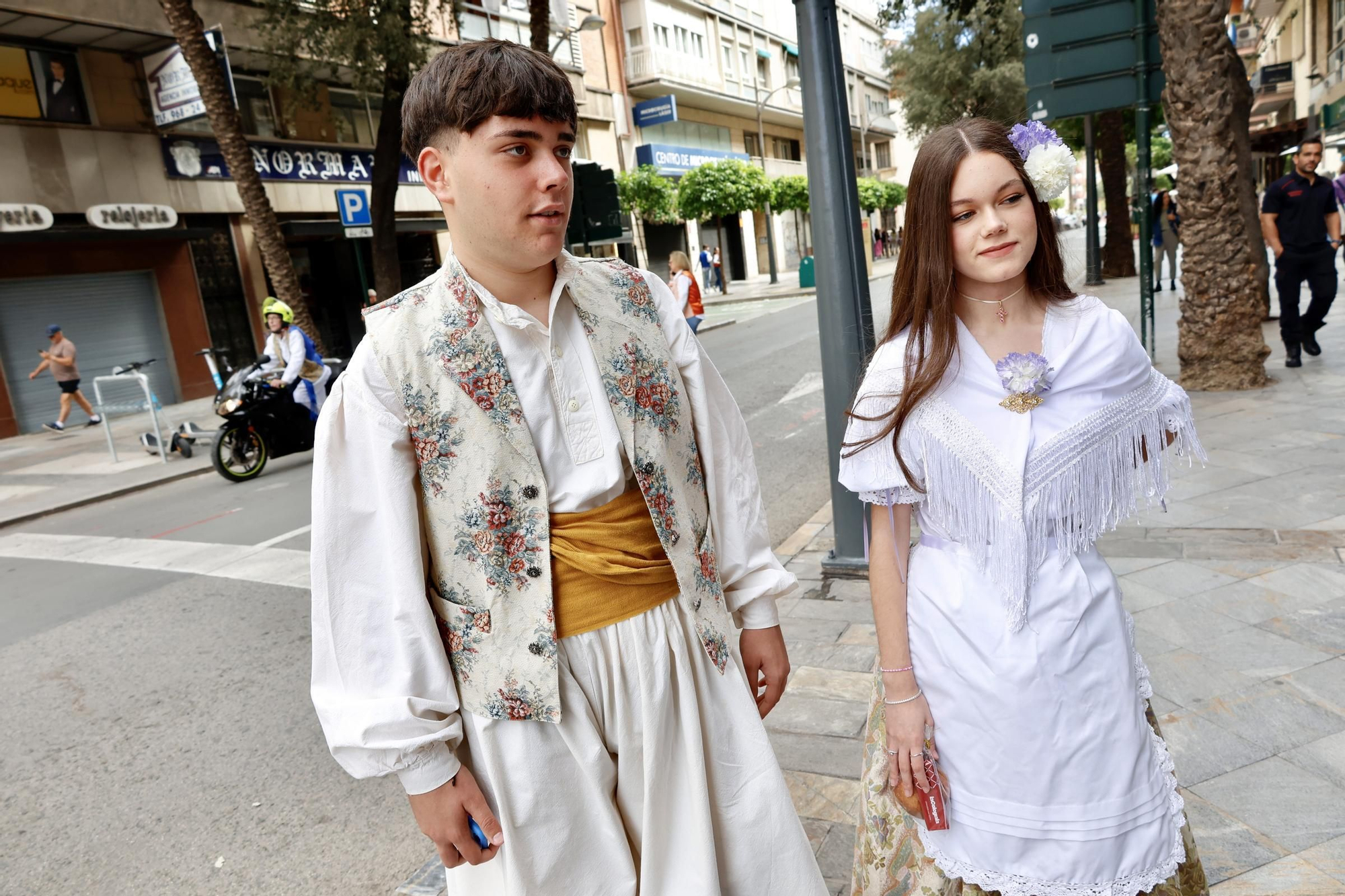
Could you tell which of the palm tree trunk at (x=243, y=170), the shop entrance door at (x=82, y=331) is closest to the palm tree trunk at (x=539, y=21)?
the palm tree trunk at (x=243, y=170)

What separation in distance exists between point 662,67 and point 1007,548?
119 feet

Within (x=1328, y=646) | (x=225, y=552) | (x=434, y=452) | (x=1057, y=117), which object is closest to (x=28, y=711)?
(x=225, y=552)

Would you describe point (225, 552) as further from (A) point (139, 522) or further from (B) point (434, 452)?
(B) point (434, 452)

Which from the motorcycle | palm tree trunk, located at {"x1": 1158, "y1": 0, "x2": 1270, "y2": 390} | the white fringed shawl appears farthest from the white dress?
the motorcycle

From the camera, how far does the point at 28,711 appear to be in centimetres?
424

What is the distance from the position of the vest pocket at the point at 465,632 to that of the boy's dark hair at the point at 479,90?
76cm

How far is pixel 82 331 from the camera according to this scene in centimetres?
1576

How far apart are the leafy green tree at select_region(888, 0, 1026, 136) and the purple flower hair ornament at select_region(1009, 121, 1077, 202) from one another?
24955mm

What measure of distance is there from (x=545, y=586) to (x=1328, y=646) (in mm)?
3080

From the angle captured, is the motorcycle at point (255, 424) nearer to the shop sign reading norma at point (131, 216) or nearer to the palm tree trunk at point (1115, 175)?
the shop sign reading norma at point (131, 216)

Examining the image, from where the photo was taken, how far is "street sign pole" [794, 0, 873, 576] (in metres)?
3.99

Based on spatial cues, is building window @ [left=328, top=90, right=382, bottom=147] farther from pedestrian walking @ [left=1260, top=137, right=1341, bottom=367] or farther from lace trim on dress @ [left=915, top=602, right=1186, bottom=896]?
lace trim on dress @ [left=915, top=602, right=1186, bottom=896]

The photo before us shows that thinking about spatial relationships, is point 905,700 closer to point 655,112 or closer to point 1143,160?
point 1143,160

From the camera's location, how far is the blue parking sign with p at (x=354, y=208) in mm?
13695
